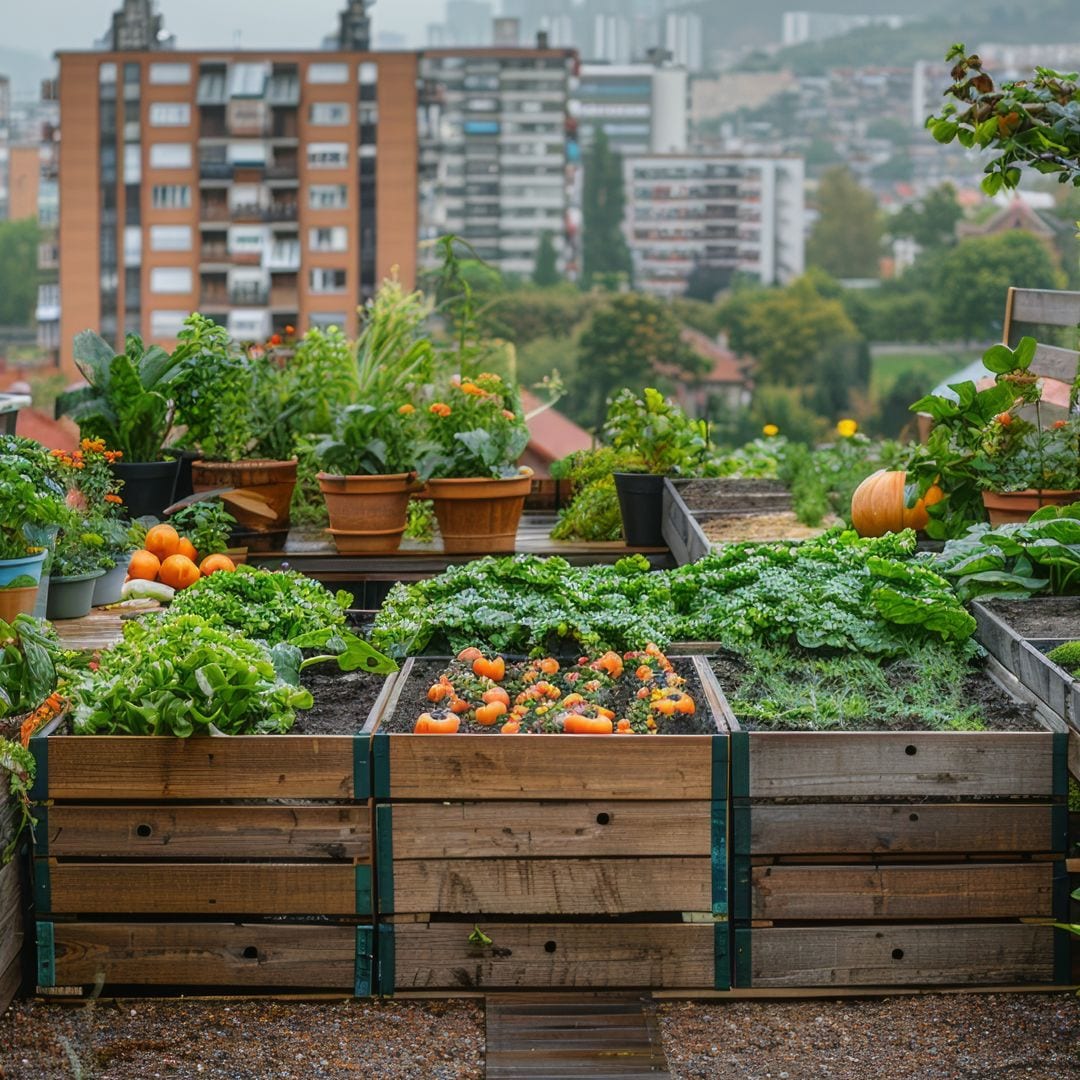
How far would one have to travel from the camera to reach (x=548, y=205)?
316 feet

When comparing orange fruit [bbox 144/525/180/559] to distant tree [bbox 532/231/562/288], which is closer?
orange fruit [bbox 144/525/180/559]

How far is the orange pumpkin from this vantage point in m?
5.17

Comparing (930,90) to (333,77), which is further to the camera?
(930,90)

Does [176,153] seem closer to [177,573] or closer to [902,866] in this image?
[177,573]

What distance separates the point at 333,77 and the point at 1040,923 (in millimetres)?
71699

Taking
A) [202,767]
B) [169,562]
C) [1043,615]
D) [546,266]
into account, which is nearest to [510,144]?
[546,266]

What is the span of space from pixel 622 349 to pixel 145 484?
5237 cm

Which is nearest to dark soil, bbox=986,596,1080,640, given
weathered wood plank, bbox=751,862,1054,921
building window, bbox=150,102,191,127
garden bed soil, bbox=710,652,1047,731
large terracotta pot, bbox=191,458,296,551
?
garden bed soil, bbox=710,652,1047,731

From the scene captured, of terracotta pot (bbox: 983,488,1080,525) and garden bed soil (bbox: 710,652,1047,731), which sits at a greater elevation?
terracotta pot (bbox: 983,488,1080,525)

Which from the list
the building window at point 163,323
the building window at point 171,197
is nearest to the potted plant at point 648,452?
the building window at point 163,323

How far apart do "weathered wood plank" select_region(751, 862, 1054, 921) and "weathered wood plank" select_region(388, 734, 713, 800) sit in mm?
267

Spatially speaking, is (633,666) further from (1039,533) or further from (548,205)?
(548,205)

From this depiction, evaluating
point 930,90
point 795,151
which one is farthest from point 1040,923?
point 930,90

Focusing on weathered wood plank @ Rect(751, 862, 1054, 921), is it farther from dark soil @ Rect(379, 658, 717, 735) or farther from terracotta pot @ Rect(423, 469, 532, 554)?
terracotta pot @ Rect(423, 469, 532, 554)
